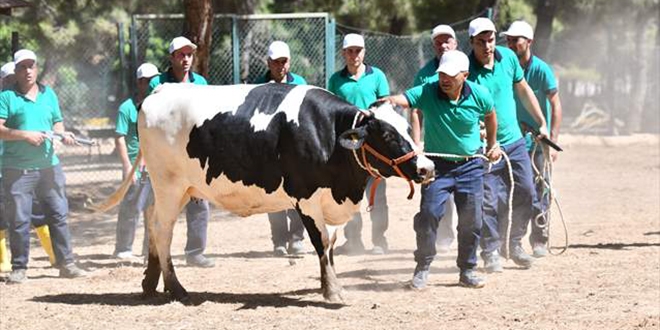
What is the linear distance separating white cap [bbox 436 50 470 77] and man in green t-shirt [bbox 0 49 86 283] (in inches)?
143

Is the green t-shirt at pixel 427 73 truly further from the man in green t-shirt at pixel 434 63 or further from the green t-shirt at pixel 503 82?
the green t-shirt at pixel 503 82

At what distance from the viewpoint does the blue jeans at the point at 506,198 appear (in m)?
9.80

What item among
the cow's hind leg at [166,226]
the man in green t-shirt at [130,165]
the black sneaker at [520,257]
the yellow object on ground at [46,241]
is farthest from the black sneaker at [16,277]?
the black sneaker at [520,257]

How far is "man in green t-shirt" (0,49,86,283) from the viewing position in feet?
32.4

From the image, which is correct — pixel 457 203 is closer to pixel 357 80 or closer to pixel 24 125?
pixel 357 80

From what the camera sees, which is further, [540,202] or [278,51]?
[540,202]

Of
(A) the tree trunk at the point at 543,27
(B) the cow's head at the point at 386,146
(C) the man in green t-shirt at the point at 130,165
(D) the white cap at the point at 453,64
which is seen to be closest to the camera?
(B) the cow's head at the point at 386,146

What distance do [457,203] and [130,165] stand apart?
3.66 metres

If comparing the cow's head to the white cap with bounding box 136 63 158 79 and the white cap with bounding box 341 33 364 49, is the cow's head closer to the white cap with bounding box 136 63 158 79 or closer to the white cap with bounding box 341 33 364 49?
the white cap with bounding box 341 33 364 49

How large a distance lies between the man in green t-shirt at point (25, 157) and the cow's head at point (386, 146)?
319 cm

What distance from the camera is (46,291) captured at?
947 cm

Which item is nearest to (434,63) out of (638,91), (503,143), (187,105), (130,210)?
(503,143)

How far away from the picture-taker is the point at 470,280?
9023 millimetres

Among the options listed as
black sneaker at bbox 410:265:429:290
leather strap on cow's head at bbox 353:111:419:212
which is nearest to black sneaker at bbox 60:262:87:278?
black sneaker at bbox 410:265:429:290
